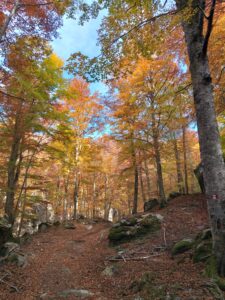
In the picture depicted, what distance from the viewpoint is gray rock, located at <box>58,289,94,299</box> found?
16.7ft

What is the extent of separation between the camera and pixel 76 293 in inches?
206

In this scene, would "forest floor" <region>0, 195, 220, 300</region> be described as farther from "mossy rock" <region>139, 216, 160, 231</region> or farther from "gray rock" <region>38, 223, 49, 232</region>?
"gray rock" <region>38, 223, 49, 232</region>

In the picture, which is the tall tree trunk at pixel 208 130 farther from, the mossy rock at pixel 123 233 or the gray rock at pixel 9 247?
the gray rock at pixel 9 247

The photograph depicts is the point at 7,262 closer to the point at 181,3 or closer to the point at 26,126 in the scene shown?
the point at 26,126

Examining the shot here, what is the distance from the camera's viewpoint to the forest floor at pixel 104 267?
4805 mm

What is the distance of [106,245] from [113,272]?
11.7ft

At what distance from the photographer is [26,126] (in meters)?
10.5

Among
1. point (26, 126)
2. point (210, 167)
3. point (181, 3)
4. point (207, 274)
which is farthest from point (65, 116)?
point (207, 274)

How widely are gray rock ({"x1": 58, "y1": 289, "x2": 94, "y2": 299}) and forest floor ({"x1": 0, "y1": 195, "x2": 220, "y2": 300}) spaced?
46 mm

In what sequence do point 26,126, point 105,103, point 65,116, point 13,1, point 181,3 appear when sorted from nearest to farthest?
point 181,3 < point 13,1 < point 26,126 < point 65,116 < point 105,103

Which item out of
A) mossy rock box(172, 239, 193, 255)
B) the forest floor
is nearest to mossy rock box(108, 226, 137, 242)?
the forest floor

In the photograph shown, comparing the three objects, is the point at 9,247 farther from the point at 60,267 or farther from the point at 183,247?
the point at 183,247

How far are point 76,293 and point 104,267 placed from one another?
1677mm

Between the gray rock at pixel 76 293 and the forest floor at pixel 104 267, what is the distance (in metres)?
0.05
